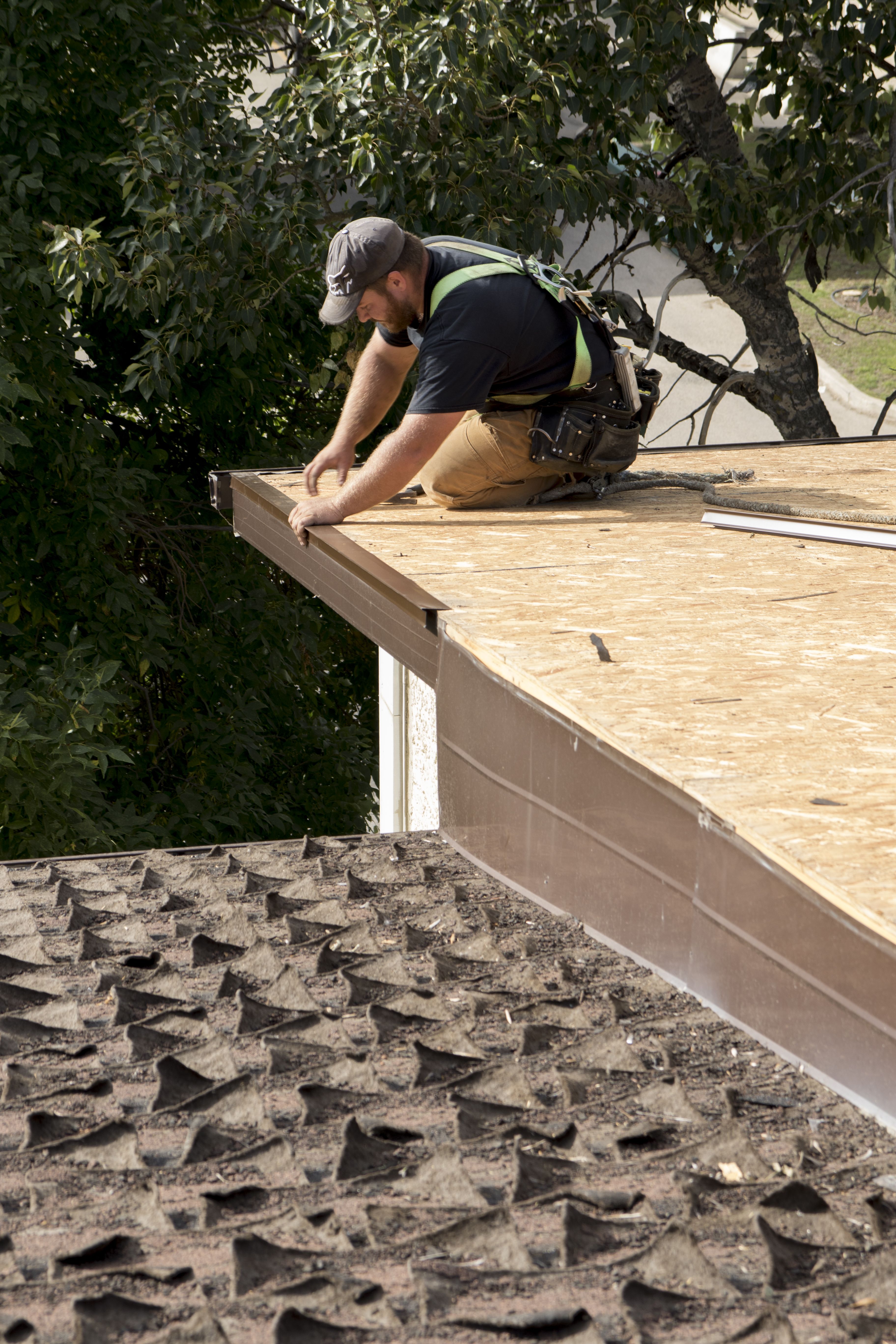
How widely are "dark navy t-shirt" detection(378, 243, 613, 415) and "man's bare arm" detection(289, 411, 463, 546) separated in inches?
2.1

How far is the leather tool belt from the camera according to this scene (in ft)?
15.2

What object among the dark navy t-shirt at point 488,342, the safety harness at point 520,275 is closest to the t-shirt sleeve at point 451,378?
the dark navy t-shirt at point 488,342

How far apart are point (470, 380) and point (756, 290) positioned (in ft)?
20.2

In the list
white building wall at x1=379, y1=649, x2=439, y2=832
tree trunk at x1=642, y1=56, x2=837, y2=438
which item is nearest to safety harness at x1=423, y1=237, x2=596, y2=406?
white building wall at x1=379, y1=649, x2=439, y2=832

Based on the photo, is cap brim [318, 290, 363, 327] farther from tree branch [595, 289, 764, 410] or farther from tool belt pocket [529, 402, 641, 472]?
tree branch [595, 289, 764, 410]

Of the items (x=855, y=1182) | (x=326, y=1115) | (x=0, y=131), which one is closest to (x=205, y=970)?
(x=326, y=1115)

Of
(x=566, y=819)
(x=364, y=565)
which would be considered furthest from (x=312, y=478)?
(x=566, y=819)

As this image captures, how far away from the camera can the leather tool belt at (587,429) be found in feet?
15.2

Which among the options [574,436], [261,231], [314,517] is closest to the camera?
[314,517]

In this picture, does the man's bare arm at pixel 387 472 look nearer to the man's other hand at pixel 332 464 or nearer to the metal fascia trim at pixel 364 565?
the metal fascia trim at pixel 364 565

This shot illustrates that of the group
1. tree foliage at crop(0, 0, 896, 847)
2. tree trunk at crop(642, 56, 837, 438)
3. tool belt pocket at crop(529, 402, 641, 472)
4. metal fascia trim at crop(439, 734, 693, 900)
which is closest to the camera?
metal fascia trim at crop(439, 734, 693, 900)

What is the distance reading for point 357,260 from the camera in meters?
4.02

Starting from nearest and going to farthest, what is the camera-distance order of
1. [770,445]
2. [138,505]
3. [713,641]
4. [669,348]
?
1. [713,641]
2. [770,445]
3. [138,505]
4. [669,348]

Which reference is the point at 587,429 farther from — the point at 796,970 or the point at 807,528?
the point at 796,970
